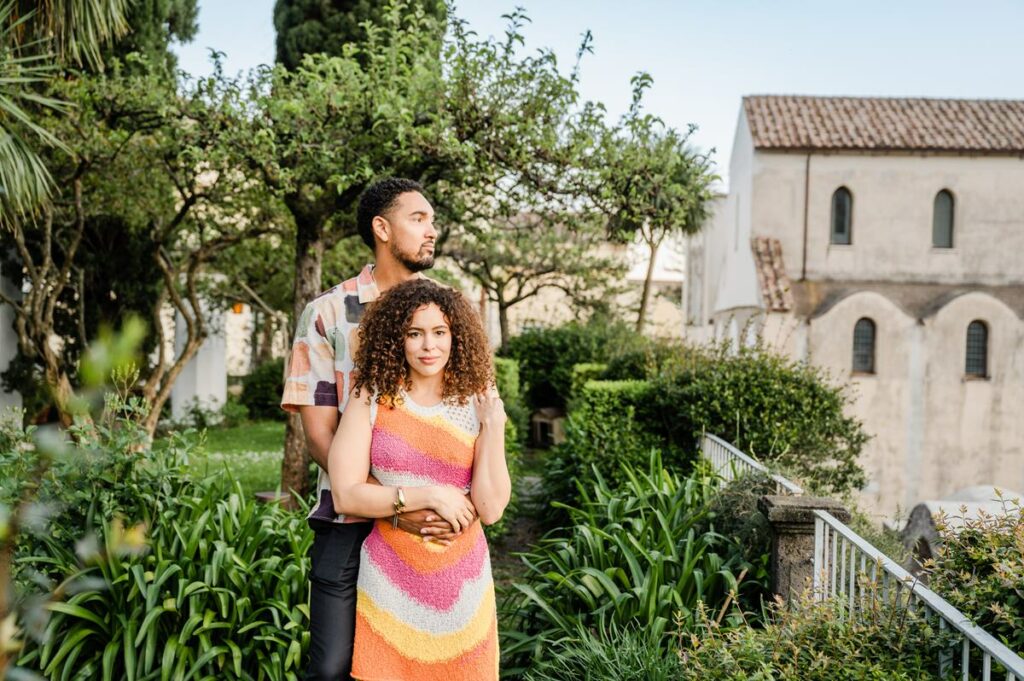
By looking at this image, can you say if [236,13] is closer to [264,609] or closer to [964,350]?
[264,609]

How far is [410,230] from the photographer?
9.98ft

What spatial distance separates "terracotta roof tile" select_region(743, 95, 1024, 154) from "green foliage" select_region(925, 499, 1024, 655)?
1974 centimetres

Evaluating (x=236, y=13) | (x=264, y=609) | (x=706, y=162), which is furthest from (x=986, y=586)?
(x=236, y=13)

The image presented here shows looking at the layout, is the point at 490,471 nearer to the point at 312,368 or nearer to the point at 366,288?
the point at 312,368

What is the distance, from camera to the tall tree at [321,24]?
11.7 m

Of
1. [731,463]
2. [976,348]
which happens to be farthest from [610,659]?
[976,348]

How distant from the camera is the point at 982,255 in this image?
22.2 metres

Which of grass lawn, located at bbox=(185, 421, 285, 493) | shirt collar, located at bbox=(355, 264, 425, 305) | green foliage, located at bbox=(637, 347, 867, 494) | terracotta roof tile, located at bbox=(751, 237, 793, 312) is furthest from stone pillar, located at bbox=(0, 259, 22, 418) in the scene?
terracotta roof tile, located at bbox=(751, 237, 793, 312)

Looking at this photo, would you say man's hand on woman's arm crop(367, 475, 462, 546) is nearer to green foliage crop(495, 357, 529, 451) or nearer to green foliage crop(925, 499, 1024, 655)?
green foliage crop(925, 499, 1024, 655)

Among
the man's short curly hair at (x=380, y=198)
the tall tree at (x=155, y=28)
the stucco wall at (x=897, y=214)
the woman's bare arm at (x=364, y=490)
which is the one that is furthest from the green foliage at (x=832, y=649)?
the stucco wall at (x=897, y=214)

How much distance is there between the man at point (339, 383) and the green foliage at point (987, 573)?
6.13 ft

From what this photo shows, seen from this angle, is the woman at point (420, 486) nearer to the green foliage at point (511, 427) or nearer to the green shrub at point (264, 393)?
the green foliage at point (511, 427)

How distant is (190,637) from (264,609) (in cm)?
38

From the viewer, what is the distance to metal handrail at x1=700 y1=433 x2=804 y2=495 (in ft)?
18.1
